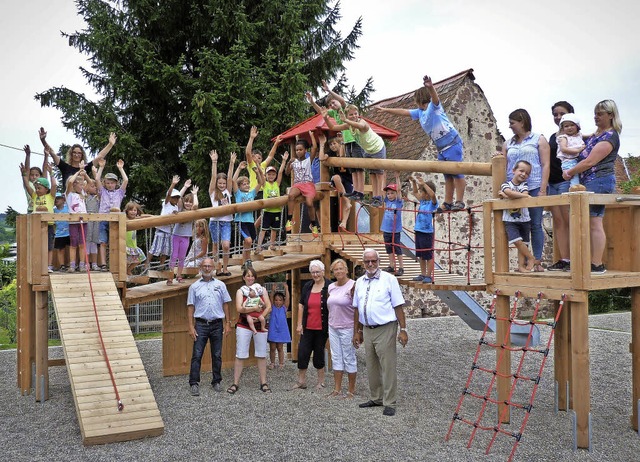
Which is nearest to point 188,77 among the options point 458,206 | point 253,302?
point 253,302

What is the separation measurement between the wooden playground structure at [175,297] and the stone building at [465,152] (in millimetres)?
7033

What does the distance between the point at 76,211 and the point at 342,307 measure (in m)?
3.75

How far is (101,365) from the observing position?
6840 millimetres

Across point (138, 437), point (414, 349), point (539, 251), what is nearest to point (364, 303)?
point (539, 251)

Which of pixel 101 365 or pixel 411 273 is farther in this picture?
pixel 411 273

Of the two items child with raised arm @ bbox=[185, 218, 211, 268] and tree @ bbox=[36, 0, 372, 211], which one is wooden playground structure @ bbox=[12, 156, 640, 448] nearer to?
child with raised arm @ bbox=[185, 218, 211, 268]

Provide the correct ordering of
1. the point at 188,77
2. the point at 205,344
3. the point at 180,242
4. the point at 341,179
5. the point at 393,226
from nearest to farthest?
1. the point at 393,226
2. the point at 205,344
3. the point at 180,242
4. the point at 341,179
5. the point at 188,77

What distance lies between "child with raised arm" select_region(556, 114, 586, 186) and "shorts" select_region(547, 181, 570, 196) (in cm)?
39

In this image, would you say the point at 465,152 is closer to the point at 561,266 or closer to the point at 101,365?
the point at 561,266

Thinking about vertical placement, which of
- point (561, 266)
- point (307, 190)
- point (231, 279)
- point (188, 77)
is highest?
point (188, 77)

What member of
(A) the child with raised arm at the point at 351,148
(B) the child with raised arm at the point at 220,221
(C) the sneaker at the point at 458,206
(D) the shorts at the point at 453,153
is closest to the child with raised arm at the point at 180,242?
(B) the child with raised arm at the point at 220,221

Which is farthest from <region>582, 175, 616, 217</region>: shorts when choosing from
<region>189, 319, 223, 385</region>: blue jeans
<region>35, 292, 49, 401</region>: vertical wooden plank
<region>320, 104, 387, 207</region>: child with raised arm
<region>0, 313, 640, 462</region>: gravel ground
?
<region>35, 292, 49, 401</region>: vertical wooden plank

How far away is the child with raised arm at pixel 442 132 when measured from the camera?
7.52m

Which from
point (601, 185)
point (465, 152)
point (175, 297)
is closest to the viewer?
point (601, 185)
